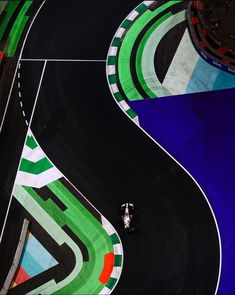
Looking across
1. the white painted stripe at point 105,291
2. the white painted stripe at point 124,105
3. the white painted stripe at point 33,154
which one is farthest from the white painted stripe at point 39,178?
the white painted stripe at point 105,291

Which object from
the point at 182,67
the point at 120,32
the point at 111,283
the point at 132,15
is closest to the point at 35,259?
the point at 111,283

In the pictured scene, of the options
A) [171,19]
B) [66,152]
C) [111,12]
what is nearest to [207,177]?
[66,152]

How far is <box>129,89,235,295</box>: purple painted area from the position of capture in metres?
30.7

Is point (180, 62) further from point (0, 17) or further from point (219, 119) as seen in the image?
point (0, 17)

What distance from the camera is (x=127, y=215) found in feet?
97.9

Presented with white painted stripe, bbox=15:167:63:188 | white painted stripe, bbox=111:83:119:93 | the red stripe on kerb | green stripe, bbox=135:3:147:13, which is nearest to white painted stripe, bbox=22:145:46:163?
white painted stripe, bbox=15:167:63:188

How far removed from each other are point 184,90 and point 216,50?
156 inches

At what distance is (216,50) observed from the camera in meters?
35.7

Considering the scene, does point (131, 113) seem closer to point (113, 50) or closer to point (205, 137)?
point (205, 137)

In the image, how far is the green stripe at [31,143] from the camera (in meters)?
33.7

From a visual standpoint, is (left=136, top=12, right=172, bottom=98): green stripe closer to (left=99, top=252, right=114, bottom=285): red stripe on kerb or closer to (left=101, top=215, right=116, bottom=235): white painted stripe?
(left=101, top=215, right=116, bottom=235): white painted stripe

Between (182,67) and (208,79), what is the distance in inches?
86.3

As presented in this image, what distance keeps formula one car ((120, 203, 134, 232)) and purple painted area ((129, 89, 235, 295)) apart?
4.86 meters

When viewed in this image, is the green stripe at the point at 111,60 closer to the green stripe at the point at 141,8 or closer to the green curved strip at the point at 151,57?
the green curved strip at the point at 151,57
